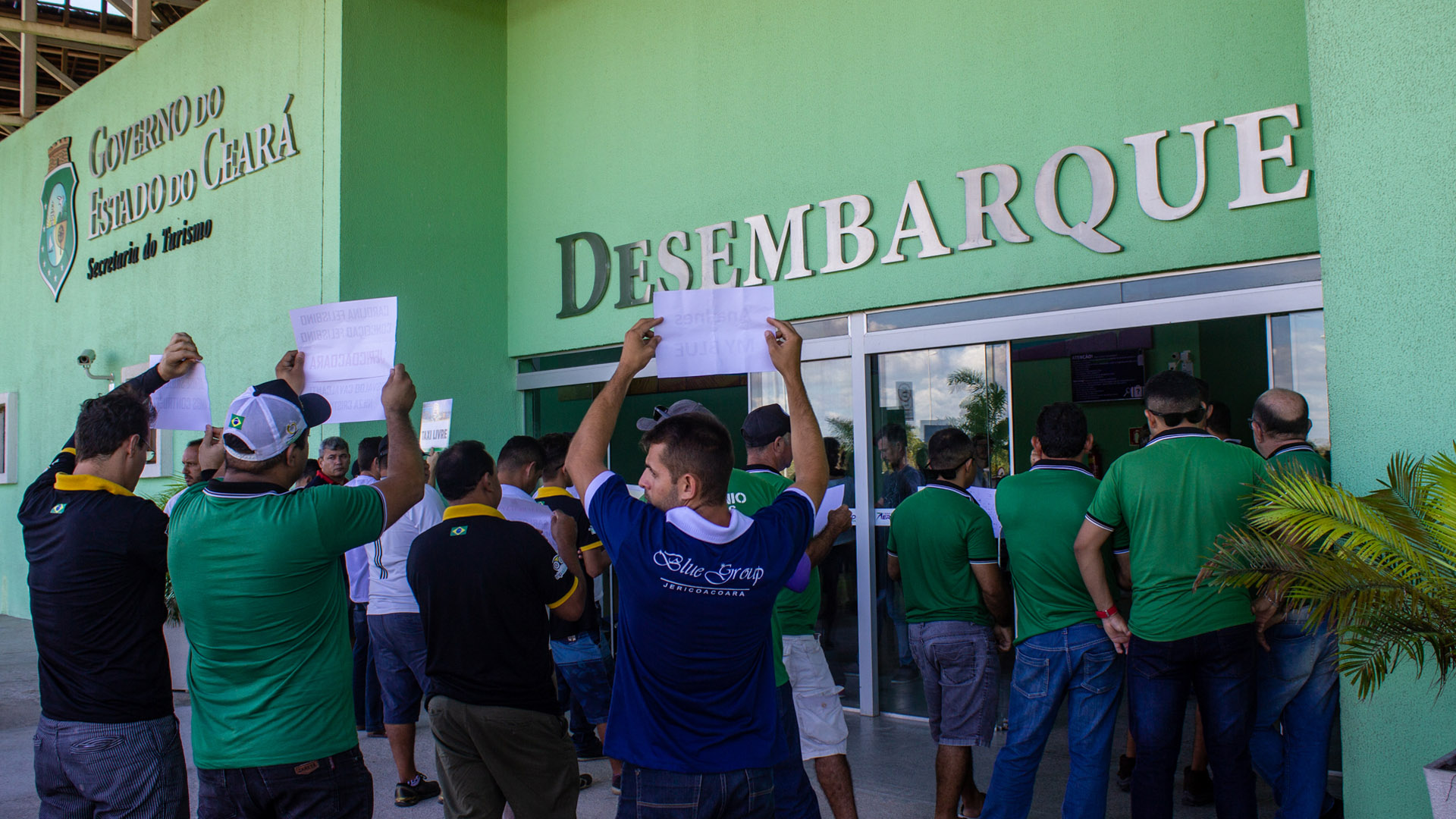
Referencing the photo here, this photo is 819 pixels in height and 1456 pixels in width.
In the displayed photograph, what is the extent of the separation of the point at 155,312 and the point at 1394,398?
10962mm

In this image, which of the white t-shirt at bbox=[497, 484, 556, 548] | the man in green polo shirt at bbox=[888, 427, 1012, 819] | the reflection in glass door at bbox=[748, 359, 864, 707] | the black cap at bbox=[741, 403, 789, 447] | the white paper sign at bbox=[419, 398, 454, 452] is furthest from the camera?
the white paper sign at bbox=[419, 398, 454, 452]

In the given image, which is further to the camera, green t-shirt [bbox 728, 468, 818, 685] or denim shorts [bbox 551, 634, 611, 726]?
denim shorts [bbox 551, 634, 611, 726]

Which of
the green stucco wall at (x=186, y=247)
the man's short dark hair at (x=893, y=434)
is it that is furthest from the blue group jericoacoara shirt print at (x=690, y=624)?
the green stucco wall at (x=186, y=247)

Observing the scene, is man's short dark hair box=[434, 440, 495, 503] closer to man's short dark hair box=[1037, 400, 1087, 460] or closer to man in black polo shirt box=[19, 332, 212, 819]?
man in black polo shirt box=[19, 332, 212, 819]

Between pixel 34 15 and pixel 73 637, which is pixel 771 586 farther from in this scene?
pixel 34 15

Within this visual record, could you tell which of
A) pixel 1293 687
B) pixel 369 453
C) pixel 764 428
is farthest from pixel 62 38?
pixel 1293 687

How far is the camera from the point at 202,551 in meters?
3.00

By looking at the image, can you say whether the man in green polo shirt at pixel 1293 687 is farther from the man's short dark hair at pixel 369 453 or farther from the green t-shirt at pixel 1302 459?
the man's short dark hair at pixel 369 453

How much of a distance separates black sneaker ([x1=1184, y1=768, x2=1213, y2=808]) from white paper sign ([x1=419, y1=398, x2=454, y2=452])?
507cm

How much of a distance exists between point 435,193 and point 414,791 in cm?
516

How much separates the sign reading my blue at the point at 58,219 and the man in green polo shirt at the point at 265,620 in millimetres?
11562

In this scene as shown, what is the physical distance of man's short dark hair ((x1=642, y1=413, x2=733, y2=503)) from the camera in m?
2.65

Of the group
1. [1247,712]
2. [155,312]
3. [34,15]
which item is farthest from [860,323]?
[34,15]

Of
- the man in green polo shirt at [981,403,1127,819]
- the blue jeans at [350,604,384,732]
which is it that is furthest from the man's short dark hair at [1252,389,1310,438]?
the blue jeans at [350,604,384,732]
